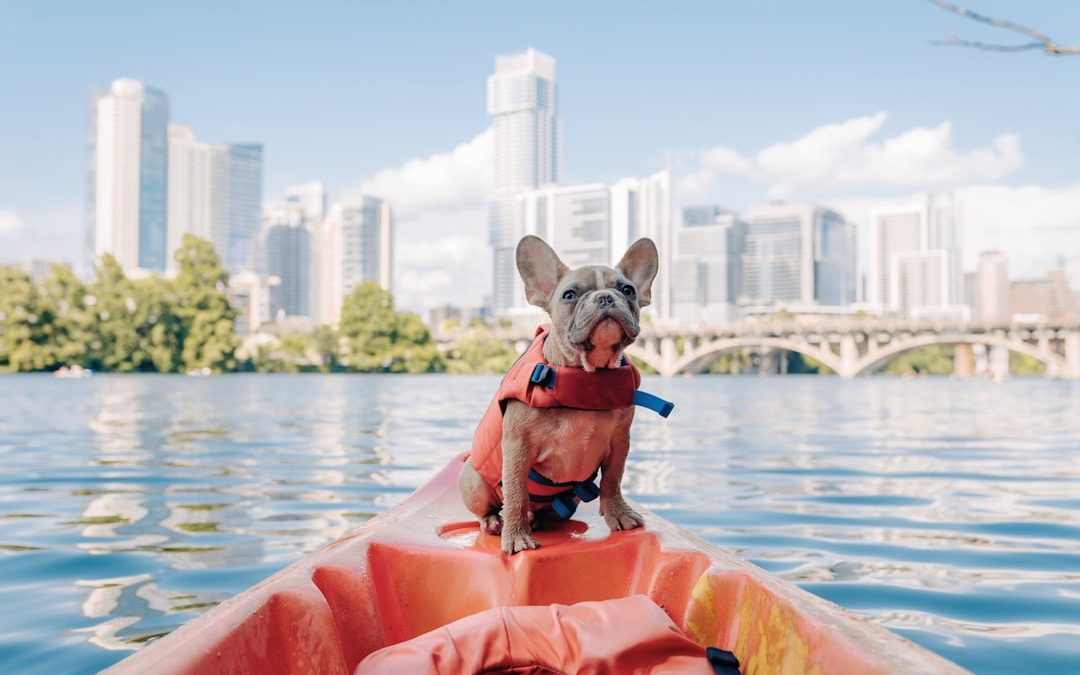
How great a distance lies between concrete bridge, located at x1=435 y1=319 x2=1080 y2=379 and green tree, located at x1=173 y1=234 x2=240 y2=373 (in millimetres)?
20779

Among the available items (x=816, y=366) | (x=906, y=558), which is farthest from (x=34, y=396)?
(x=816, y=366)

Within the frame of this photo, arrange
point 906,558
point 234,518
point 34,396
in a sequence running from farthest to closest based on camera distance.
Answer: point 34,396 < point 234,518 < point 906,558

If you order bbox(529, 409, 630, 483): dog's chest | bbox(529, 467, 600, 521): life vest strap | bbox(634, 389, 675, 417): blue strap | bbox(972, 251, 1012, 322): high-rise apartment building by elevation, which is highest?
bbox(972, 251, 1012, 322): high-rise apartment building

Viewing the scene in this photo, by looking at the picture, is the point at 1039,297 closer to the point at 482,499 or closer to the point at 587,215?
the point at 587,215

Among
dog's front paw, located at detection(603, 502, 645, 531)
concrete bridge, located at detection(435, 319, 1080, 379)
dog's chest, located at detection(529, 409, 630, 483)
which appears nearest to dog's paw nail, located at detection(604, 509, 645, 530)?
dog's front paw, located at detection(603, 502, 645, 531)

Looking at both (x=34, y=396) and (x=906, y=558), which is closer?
(x=906, y=558)

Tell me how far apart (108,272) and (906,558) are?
194 ft

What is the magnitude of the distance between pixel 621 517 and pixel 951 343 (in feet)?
195

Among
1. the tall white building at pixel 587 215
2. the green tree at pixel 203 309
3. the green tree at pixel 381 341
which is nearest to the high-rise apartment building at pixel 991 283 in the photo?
the tall white building at pixel 587 215

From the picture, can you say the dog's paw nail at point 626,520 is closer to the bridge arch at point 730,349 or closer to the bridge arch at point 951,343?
the bridge arch at point 730,349

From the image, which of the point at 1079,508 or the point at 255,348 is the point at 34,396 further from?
the point at 255,348

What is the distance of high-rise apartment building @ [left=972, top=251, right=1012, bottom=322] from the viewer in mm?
176250

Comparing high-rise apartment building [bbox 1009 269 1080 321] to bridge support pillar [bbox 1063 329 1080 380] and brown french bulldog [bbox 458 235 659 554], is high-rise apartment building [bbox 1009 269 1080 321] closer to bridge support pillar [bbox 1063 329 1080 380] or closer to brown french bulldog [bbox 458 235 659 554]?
bridge support pillar [bbox 1063 329 1080 380]

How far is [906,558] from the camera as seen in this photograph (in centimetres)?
485
